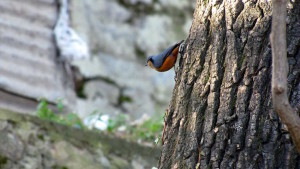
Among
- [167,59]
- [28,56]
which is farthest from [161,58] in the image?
[28,56]

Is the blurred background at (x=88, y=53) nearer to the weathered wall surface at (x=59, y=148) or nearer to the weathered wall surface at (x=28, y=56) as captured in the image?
the weathered wall surface at (x=28, y=56)

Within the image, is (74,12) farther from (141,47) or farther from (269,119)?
(269,119)

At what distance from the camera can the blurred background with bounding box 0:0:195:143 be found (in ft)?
19.2

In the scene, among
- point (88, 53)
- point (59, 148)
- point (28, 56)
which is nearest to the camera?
point (59, 148)

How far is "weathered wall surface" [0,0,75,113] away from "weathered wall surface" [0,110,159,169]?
155 cm

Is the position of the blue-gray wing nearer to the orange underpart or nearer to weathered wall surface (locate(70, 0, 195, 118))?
the orange underpart

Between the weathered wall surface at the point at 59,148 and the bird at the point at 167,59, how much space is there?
1.07 m

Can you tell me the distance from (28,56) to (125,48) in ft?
3.71

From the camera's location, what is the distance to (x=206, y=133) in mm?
2432

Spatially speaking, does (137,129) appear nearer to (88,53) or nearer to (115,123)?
(115,123)

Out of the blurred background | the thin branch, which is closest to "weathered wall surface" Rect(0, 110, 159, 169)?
the blurred background

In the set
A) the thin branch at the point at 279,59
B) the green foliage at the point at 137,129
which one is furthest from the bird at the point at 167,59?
the green foliage at the point at 137,129

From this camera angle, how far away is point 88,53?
6.39 m

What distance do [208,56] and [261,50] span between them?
0.19 metres
